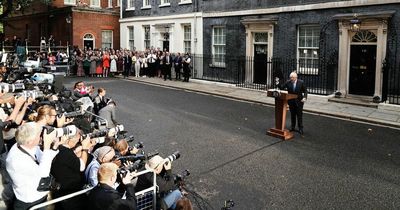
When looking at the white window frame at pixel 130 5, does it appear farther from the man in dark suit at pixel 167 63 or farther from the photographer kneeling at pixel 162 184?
the photographer kneeling at pixel 162 184

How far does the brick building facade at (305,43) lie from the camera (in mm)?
16406

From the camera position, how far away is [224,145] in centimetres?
1052

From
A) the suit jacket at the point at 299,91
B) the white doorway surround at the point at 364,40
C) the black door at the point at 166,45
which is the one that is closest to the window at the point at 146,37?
the black door at the point at 166,45

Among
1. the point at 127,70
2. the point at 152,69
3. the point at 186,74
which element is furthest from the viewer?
the point at 127,70

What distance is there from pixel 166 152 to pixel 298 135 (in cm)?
426

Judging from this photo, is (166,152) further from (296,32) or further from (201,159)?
(296,32)

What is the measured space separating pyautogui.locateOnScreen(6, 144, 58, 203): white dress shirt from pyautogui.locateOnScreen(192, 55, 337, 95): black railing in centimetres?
1600

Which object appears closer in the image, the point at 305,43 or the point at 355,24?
the point at 355,24

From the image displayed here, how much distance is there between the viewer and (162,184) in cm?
543

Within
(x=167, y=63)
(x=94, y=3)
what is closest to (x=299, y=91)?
(x=167, y=63)

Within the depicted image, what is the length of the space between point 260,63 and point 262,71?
1.59ft

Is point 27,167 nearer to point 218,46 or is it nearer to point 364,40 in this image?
point 364,40

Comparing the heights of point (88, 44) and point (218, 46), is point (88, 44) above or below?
above

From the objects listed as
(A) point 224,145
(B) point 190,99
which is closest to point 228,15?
(B) point 190,99
